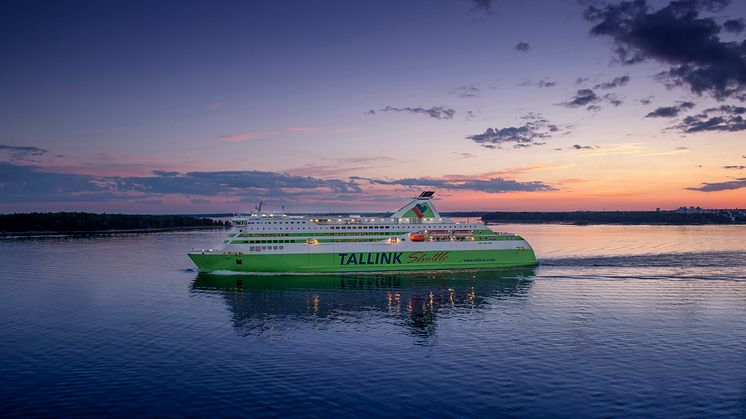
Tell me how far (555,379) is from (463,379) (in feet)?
13.9

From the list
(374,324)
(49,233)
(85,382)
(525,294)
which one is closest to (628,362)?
(374,324)

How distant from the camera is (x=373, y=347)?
27656mm

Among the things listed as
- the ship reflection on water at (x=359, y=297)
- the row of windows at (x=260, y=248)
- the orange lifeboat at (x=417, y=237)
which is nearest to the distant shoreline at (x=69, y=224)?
the row of windows at (x=260, y=248)

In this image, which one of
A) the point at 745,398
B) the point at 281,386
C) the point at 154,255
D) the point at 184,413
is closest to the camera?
the point at 184,413

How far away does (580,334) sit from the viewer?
30297 mm

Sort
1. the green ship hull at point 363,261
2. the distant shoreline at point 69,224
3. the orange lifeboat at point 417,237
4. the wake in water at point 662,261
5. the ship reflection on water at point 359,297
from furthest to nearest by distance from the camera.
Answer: the distant shoreline at point 69,224
the wake in water at point 662,261
the orange lifeboat at point 417,237
the green ship hull at point 363,261
the ship reflection on water at point 359,297

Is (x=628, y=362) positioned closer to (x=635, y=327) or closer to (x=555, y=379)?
(x=555, y=379)

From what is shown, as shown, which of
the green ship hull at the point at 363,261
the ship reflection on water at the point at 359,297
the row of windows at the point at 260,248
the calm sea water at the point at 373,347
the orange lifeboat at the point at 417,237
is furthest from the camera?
the orange lifeboat at the point at 417,237

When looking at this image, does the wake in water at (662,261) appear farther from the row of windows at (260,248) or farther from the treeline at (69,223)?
the treeline at (69,223)

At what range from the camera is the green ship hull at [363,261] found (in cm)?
5508

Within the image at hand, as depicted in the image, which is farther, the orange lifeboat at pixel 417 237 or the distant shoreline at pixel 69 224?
the distant shoreline at pixel 69 224

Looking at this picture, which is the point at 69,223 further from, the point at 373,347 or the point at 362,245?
the point at 373,347

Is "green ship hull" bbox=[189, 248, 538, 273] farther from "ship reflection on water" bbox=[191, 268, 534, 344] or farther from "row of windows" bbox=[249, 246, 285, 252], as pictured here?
"ship reflection on water" bbox=[191, 268, 534, 344]

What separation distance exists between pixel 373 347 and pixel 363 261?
3122cm
